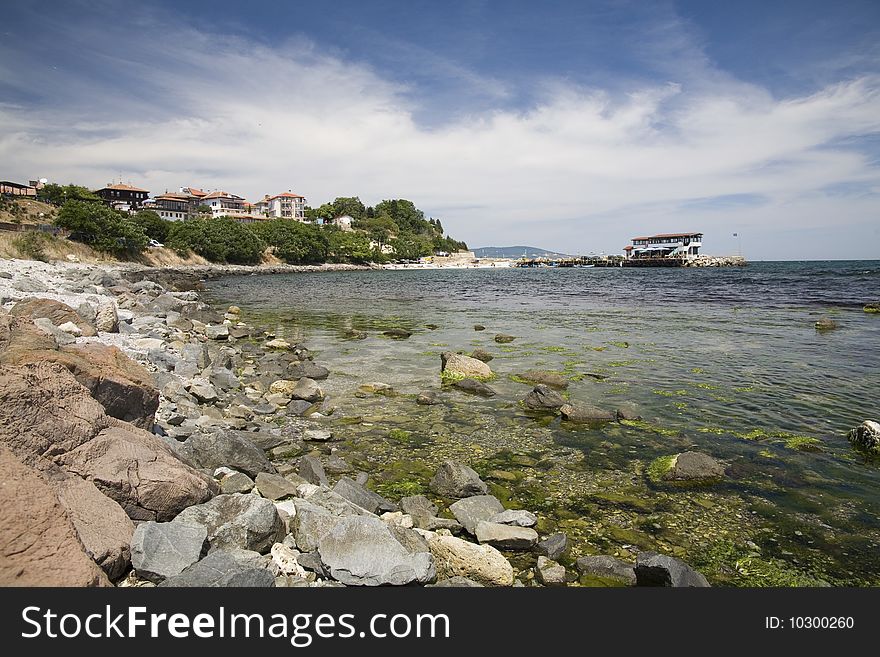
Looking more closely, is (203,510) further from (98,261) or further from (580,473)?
(98,261)

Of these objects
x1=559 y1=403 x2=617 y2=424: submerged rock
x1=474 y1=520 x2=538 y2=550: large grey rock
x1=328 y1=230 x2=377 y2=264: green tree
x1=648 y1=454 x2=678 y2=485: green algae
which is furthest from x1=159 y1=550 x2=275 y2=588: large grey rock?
x1=328 y1=230 x2=377 y2=264: green tree

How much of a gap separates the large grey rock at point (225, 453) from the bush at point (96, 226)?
77.9 meters

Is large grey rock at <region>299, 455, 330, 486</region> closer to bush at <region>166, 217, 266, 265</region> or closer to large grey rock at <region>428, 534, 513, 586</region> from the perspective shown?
large grey rock at <region>428, 534, 513, 586</region>

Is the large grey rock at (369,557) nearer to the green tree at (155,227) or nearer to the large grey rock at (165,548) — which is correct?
the large grey rock at (165,548)

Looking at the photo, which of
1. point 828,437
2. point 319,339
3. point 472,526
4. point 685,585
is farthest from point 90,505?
point 319,339

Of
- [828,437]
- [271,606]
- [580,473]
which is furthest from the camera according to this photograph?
[828,437]

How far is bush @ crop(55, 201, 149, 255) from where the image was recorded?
68.4 metres

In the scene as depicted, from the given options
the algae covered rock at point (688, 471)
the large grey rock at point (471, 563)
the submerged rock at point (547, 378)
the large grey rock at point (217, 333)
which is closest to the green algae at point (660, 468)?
the algae covered rock at point (688, 471)

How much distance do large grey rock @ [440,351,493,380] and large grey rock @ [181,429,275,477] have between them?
8294mm

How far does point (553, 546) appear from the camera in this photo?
22.4ft

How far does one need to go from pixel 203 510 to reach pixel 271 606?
202 cm

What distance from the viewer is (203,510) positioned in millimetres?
5672

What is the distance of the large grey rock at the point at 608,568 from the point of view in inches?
246

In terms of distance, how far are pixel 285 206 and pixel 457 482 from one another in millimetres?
200204
